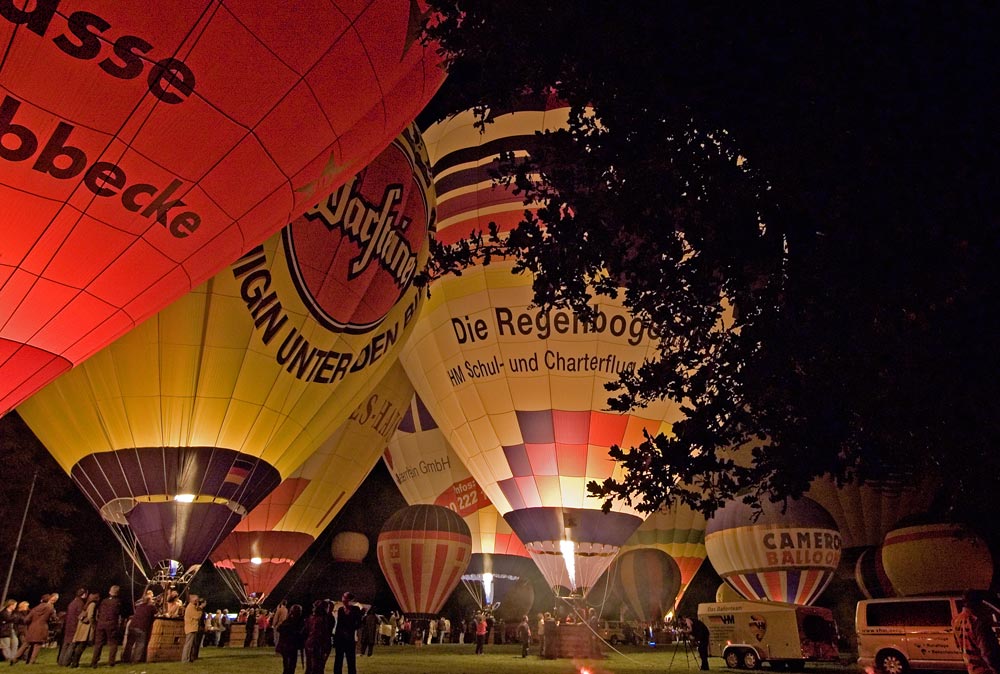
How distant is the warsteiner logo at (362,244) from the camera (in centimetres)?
1002

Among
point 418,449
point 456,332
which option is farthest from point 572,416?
point 418,449

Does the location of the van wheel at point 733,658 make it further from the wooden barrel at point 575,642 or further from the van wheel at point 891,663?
the van wheel at point 891,663

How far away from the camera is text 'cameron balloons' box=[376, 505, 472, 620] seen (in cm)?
2058

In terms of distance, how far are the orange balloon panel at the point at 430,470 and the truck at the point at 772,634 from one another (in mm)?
12005

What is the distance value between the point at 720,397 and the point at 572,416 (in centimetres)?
919

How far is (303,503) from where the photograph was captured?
771 inches

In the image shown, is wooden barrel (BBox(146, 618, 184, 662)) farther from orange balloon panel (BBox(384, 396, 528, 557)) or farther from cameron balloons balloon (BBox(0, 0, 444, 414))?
orange balloon panel (BBox(384, 396, 528, 557))

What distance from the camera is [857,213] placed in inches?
138

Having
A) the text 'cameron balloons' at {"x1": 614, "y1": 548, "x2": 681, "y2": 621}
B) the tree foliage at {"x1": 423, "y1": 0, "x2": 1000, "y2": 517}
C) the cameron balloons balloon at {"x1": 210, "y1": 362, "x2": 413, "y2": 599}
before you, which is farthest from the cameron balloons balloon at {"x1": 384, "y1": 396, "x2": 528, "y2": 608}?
the tree foliage at {"x1": 423, "y1": 0, "x2": 1000, "y2": 517}

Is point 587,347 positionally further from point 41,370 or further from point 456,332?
point 41,370

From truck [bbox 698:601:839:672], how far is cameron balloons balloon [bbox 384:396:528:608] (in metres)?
11.8

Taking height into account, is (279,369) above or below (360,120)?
below

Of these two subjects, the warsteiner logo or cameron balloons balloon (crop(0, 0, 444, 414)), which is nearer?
cameron balloons balloon (crop(0, 0, 444, 414))

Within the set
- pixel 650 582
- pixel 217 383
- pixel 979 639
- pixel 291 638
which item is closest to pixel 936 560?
pixel 650 582
